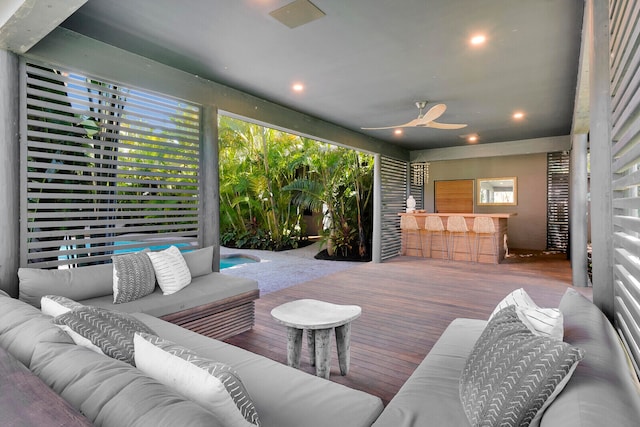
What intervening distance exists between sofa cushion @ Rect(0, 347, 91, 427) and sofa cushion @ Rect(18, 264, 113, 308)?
1.52 metres

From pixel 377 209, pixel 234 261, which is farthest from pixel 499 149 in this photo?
pixel 234 261

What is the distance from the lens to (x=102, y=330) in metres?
1.35

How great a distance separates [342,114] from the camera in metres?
5.48

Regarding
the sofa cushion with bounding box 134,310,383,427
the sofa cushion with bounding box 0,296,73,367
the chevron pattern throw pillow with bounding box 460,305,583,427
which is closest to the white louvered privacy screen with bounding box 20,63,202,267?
the sofa cushion with bounding box 0,296,73,367

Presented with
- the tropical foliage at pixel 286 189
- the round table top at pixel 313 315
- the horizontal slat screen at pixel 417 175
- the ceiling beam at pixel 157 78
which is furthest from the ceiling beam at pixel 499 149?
the round table top at pixel 313 315

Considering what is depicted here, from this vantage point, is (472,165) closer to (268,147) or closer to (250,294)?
(268,147)

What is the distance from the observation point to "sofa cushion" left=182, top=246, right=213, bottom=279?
330 centimetres

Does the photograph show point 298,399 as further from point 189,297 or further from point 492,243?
point 492,243

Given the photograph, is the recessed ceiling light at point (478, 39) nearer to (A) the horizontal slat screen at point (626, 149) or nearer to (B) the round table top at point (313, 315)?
(A) the horizontal slat screen at point (626, 149)

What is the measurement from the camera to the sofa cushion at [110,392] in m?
0.82

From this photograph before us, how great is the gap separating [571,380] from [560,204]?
28.5 ft

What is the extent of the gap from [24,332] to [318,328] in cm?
143

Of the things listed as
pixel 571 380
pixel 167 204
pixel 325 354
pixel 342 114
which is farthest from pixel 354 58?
pixel 571 380

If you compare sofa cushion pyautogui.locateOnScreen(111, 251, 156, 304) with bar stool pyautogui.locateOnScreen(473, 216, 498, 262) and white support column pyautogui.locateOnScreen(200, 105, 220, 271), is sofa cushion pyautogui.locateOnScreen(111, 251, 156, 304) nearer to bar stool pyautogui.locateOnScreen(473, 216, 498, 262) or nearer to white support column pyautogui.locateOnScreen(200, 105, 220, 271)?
white support column pyautogui.locateOnScreen(200, 105, 220, 271)
